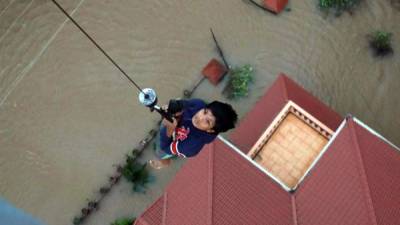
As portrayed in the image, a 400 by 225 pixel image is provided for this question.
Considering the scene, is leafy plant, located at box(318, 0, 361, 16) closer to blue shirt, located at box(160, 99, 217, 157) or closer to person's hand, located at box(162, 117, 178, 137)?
blue shirt, located at box(160, 99, 217, 157)

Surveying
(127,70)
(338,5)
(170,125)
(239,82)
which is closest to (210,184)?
(170,125)

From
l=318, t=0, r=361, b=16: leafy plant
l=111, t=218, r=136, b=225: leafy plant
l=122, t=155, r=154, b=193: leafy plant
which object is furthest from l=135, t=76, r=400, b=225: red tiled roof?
l=318, t=0, r=361, b=16: leafy plant

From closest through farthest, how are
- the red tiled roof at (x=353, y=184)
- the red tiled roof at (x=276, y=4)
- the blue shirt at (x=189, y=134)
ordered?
1. the blue shirt at (x=189, y=134)
2. the red tiled roof at (x=353, y=184)
3. the red tiled roof at (x=276, y=4)

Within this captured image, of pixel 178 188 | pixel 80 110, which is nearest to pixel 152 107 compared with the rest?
pixel 178 188

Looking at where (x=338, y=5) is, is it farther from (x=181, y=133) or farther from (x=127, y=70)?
(x=181, y=133)

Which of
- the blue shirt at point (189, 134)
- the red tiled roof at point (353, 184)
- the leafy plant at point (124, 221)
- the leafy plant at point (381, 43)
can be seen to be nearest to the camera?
the blue shirt at point (189, 134)

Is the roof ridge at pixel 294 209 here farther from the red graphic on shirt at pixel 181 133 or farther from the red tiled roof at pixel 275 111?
the red graphic on shirt at pixel 181 133

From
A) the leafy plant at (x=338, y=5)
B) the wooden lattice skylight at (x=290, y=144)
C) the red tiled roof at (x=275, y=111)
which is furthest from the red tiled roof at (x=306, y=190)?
the leafy plant at (x=338, y=5)
